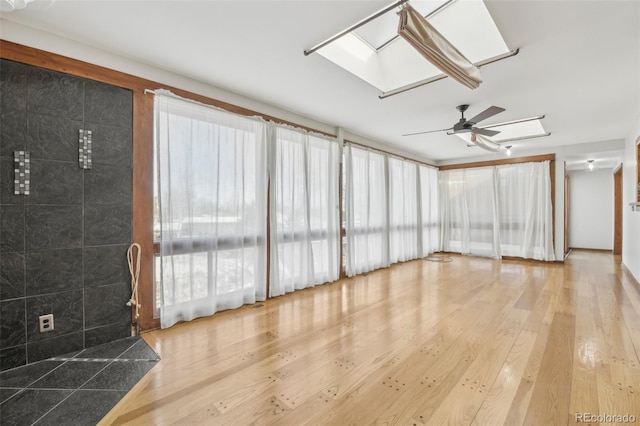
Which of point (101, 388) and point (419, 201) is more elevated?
point (419, 201)

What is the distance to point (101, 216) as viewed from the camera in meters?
2.56

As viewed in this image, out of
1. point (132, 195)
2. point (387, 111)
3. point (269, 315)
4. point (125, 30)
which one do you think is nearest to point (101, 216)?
point (132, 195)

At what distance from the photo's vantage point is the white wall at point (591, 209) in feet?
26.5

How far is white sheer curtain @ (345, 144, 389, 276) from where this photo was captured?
16.3 ft

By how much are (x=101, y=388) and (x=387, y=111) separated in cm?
420

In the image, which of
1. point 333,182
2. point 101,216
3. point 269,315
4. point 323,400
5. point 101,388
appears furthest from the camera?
point 333,182

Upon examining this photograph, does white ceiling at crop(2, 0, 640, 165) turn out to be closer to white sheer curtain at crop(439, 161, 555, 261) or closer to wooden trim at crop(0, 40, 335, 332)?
wooden trim at crop(0, 40, 335, 332)

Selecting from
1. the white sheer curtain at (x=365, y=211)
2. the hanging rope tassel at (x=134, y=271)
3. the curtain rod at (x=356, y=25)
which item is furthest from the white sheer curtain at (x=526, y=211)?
the hanging rope tassel at (x=134, y=271)

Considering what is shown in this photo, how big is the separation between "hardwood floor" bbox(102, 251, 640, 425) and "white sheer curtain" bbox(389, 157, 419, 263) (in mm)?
2239

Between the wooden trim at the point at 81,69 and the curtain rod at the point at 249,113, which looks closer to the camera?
the wooden trim at the point at 81,69

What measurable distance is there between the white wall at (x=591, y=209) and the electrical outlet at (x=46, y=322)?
11.7 m

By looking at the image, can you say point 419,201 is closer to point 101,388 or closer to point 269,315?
point 269,315
